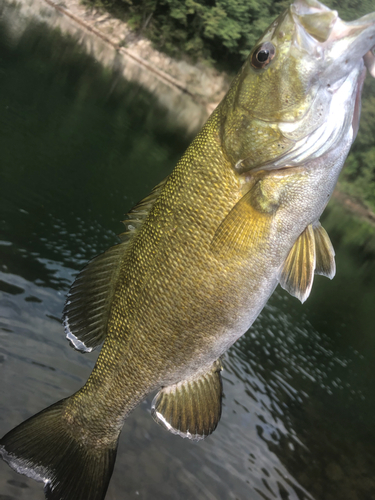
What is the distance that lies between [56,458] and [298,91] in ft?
7.96

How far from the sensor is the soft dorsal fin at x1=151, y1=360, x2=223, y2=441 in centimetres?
271

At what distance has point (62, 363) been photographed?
6312mm

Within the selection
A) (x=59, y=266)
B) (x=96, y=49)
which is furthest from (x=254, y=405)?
(x=96, y=49)

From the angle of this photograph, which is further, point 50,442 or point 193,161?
point 50,442

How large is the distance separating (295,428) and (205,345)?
6.95 m

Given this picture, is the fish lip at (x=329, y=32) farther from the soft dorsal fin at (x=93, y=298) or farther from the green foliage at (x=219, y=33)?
the green foliage at (x=219, y=33)

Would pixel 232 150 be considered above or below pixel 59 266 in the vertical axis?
above

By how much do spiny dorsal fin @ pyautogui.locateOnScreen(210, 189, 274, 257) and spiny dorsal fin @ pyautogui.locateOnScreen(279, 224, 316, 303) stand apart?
215mm

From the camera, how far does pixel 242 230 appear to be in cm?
234

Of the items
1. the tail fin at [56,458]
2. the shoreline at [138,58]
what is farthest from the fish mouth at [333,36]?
the shoreline at [138,58]

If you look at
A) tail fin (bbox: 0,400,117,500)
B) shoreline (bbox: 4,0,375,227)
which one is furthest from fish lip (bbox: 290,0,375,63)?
shoreline (bbox: 4,0,375,227)

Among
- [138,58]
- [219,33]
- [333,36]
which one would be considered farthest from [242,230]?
[219,33]

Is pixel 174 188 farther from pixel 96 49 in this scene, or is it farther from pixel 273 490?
pixel 96 49

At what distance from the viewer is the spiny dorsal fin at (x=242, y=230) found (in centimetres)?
231
